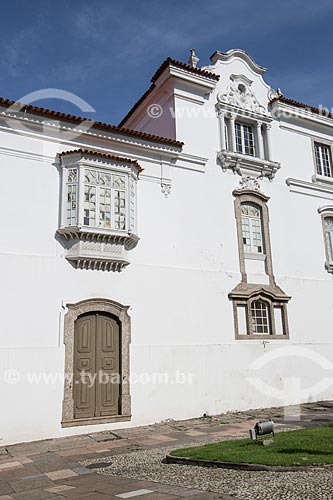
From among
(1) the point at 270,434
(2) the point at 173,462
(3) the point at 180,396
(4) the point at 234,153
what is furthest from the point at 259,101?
(2) the point at 173,462

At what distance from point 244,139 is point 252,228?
3147mm

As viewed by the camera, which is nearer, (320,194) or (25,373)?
(25,373)

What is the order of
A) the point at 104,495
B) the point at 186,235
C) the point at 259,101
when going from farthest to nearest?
the point at 259,101
the point at 186,235
the point at 104,495

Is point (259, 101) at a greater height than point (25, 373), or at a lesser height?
greater

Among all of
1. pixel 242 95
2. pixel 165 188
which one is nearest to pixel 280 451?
pixel 165 188

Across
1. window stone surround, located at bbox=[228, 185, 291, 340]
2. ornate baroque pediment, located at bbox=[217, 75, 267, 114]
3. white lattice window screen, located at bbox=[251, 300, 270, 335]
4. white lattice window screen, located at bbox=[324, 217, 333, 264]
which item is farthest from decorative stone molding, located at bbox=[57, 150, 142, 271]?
white lattice window screen, located at bbox=[324, 217, 333, 264]

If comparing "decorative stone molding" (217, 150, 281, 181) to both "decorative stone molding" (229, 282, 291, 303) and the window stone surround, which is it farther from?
"decorative stone molding" (229, 282, 291, 303)

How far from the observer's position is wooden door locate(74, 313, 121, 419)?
10422 millimetres

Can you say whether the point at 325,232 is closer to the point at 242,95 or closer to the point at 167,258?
the point at 242,95

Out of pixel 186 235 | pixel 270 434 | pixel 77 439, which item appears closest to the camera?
pixel 270 434

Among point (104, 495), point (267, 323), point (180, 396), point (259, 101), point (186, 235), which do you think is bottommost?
point (104, 495)

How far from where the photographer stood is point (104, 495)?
5348mm

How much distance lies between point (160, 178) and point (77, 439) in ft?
23.2

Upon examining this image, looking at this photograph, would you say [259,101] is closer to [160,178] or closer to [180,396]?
[160,178]
